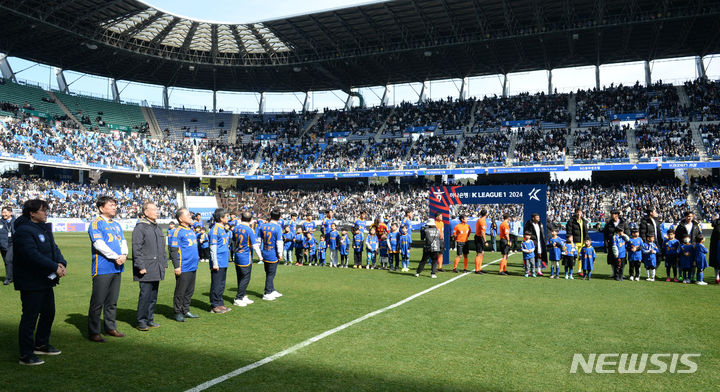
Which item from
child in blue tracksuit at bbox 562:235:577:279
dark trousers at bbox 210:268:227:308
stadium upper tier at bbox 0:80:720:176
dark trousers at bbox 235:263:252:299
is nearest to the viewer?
dark trousers at bbox 210:268:227:308

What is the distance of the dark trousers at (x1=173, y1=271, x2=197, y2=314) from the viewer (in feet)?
25.5

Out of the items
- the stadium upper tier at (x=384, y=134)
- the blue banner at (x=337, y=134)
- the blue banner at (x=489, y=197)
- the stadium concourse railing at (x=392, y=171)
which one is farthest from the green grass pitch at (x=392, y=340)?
the blue banner at (x=337, y=134)

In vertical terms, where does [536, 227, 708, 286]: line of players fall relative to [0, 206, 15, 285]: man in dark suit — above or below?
below

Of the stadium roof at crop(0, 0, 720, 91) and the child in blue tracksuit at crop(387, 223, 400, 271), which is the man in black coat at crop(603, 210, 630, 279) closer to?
the child in blue tracksuit at crop(387, 223, 400, 271)

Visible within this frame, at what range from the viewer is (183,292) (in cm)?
782

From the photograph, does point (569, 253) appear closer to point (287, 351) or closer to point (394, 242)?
point (394, 242)

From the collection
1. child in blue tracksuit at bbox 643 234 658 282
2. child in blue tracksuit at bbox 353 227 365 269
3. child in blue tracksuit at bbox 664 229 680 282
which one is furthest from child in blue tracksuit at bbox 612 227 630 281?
child in blue tracksuit at bbox 353 227 365 269

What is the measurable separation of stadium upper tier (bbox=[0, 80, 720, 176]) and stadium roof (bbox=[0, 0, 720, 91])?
3991mm

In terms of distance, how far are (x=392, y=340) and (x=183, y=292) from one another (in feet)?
12.0

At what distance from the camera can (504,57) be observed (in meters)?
44.8

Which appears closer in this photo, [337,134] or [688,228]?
[688,228]

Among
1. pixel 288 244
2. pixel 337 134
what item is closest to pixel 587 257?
pixel 288 244

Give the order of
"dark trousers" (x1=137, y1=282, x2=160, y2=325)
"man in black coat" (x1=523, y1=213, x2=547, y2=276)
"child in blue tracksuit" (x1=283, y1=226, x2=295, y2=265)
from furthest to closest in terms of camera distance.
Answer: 1. "child in blue tracksuit" (x1=283, y1=226, x2=295, y2=265)
2. "man in black coat" (x1=523, y1=213, x2=547, y2=276)
3. "dark trousers" (x1=137, y1=282, x2=160, y2=325)

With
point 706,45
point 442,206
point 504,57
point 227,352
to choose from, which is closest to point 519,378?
point 227,352
